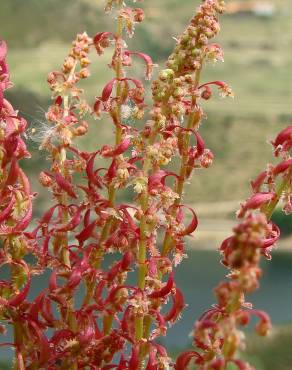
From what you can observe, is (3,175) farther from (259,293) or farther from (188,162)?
(259,293)

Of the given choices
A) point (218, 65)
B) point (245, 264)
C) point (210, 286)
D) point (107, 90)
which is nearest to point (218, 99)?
point (218, 65)

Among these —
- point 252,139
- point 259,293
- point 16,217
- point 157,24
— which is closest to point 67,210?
point 16,217

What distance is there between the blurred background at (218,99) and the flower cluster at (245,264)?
0.70m

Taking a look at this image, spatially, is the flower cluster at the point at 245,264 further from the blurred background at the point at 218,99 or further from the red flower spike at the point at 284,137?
the blurred background at the point at 218,99

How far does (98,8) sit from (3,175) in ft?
3.97

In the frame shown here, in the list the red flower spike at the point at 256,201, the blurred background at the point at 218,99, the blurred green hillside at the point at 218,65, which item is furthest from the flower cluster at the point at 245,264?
the blurred green hillside at the point at 218,65

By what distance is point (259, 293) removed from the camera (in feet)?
4.26

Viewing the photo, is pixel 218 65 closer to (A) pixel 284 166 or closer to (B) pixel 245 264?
(A) pixel 284 166

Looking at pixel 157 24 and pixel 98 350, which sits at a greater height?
pixel 157 24

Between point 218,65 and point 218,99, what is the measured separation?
125 mm

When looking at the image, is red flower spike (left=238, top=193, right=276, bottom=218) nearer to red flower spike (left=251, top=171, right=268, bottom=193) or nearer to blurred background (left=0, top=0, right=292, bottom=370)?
red flower spike (left=251, top=171, right=268, bottom=193)

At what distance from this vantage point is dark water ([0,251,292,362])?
3.98ft

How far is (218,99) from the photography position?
1485 mm

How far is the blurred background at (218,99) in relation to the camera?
1.27m
